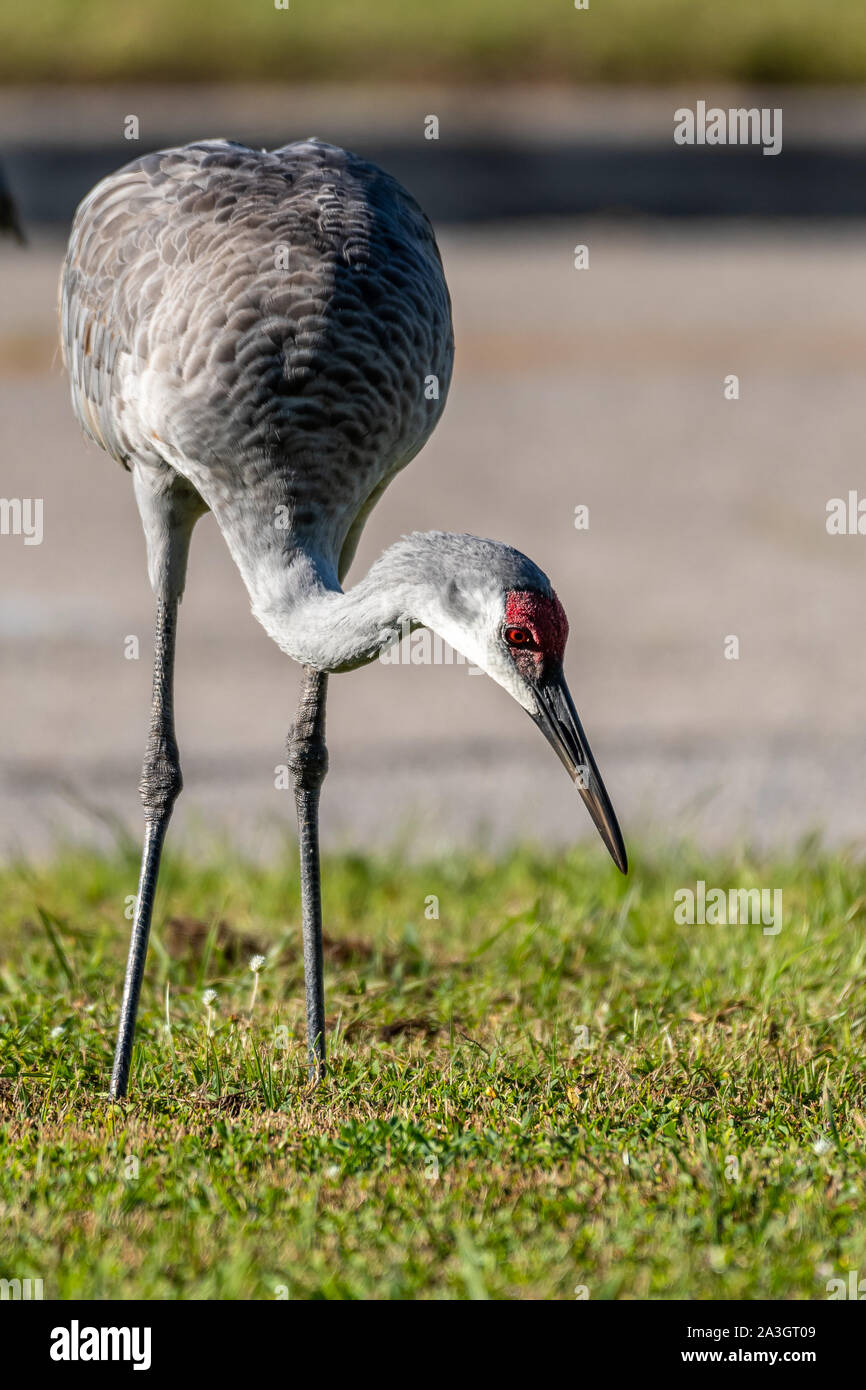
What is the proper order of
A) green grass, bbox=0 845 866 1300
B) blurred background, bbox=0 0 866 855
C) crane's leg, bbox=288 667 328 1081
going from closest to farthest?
green grass, bbox=0 845 866 1300
crane's leg, bbox=288 667 328 1081
blurred background, bbox=0 0 866 855

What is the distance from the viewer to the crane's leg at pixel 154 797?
390cm

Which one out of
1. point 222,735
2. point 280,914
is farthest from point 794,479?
point 280,914

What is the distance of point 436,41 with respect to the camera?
25.2 m

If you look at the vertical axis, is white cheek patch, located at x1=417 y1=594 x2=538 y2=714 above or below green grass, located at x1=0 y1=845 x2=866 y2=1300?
above

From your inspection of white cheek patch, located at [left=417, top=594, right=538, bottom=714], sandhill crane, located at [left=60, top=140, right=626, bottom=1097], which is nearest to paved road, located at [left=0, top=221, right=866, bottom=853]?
sandhill crane, located at [left=60, top=140, right=626, bottom=1097]

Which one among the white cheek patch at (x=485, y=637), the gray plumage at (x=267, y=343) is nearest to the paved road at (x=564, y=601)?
the gray plumage at (x=267, y=343)

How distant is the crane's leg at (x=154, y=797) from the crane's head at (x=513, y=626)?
2.88ft

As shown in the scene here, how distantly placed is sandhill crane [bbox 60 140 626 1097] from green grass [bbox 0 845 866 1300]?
274 mm

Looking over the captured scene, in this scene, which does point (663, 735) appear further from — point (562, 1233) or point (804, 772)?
point (562, 1233)

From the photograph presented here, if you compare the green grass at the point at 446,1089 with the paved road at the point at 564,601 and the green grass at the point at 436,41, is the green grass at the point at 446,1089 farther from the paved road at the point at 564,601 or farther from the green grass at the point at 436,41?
the green grass at the point at 436,41

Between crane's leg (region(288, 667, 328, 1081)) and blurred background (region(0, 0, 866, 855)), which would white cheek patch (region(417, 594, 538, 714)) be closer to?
crane's leg (region(288, 667, 328, 1081))

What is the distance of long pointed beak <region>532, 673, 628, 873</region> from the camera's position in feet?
11.2
